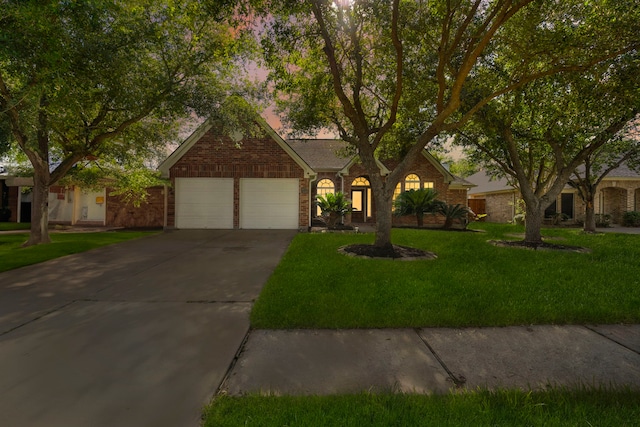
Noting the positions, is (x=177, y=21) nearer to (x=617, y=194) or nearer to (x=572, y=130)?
(x=572, y=130)

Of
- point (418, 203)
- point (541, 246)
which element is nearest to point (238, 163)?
point (418, 203)

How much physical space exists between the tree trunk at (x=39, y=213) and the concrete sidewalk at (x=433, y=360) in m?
11.0

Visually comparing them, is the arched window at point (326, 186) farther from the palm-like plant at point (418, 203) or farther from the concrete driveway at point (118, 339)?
the concrete driveway at point (118, 339)

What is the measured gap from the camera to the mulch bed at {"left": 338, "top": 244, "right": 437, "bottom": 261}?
7.21m

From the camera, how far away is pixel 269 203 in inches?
559

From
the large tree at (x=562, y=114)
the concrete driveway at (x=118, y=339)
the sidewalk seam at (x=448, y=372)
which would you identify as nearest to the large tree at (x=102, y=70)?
the concrete driveway at (x=118, y=339)

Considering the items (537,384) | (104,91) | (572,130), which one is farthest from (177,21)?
(572,130)

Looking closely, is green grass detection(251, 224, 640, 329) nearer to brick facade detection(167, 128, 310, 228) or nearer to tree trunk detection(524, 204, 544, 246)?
tree trunk detection(524, 204, 544, 246)

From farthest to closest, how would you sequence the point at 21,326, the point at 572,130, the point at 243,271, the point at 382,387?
the point at 572,130 → the point at 243,271 → the point at 21,326 → the point at 382,387

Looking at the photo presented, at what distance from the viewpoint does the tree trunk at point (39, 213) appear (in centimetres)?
981

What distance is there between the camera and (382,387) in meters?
2.37

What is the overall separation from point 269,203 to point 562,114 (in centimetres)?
1146

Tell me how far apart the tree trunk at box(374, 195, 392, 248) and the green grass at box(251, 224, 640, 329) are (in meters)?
1.12

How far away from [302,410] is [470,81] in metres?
9.43
